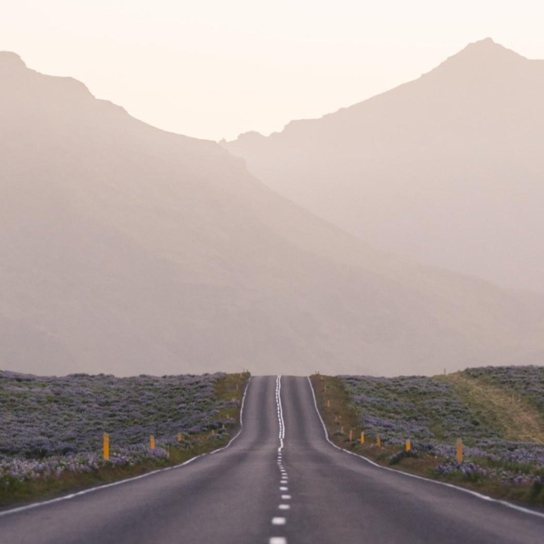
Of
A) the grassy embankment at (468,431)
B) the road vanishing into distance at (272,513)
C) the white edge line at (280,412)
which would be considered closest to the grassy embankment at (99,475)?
the road vanishing into distance at (272,513)

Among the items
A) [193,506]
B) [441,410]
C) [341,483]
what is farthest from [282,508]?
[441,410]

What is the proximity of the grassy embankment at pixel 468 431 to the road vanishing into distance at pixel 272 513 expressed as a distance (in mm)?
1312

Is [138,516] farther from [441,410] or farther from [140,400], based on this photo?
[140,400]

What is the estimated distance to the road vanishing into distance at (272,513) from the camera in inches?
545

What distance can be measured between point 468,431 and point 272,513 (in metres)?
54.5

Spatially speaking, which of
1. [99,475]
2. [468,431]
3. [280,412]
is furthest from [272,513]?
[280,412]

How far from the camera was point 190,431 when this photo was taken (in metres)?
61.8

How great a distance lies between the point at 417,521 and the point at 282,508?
8.64 feet

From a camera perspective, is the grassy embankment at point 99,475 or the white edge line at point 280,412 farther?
the white edge line at point 280,412

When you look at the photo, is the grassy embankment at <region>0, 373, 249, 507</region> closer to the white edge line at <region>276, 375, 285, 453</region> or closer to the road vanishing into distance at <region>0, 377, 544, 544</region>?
the road vanishing into distance at <region>0, 377, 544, 544</region>

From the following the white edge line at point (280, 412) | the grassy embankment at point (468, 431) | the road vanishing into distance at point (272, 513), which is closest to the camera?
the road vanishing into distance at point (272, 513)

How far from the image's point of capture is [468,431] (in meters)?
68.6

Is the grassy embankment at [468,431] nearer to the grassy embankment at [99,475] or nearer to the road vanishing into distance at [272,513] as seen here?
the road vanishing into distance at [272,513]

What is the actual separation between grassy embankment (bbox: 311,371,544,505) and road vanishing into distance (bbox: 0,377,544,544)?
1312 mm
